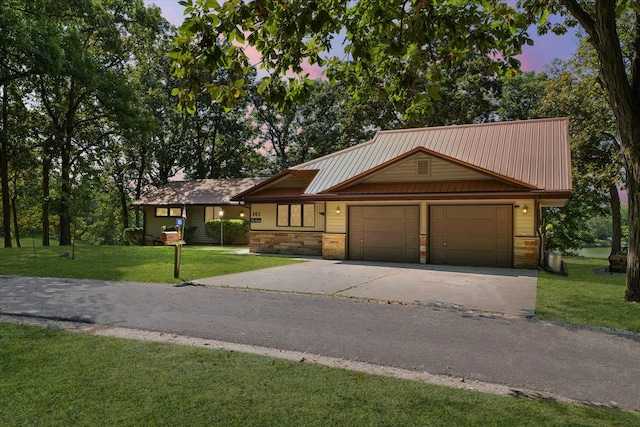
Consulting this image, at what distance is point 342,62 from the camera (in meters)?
7.05

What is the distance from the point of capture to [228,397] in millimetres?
3564

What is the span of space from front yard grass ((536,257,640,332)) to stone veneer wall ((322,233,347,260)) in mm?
7509

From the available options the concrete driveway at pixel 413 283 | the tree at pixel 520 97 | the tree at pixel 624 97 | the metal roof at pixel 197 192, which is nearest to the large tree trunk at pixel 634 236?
the tree at pixel 624 97

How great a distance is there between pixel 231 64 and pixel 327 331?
12.4 ft

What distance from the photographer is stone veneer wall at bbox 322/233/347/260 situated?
58.0 feet

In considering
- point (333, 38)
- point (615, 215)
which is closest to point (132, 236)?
point (333, 38)

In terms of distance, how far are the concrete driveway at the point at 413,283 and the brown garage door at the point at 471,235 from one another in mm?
863

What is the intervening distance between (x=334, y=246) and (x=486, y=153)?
7.59 m

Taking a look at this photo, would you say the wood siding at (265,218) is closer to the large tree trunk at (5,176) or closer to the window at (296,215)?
the window at (296,215)

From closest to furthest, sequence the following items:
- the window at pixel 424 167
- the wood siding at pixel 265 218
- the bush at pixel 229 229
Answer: the window at pixel 424 167 < the wood siding at pixel 265 218 < the bush at pixel 229 229

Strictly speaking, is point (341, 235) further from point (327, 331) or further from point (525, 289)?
point (327, 331)

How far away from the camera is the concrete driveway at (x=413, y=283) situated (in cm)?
848

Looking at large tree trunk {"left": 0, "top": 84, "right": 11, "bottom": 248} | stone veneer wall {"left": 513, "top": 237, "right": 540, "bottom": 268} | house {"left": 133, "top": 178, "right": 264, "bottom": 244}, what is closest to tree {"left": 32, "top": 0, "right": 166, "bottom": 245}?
large tree trunk {"left": 0, "top": 84, "right": 11, "bottom": 248}

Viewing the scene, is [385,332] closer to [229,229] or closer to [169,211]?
[229,229]
